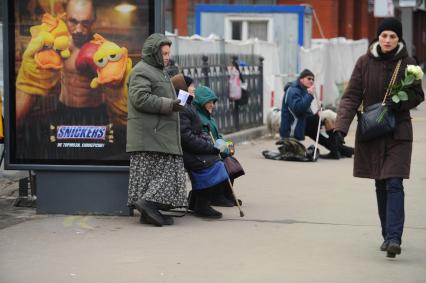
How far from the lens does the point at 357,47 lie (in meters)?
30.9

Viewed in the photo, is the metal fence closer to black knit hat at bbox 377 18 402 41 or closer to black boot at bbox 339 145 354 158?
black boot at bbox 339 145 354 158

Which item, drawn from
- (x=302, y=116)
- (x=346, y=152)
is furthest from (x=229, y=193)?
(x=346, y=152)

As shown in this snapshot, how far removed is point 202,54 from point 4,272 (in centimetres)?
1006

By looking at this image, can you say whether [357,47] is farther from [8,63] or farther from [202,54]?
[8,63]

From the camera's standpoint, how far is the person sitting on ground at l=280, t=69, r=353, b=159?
14.6 meters

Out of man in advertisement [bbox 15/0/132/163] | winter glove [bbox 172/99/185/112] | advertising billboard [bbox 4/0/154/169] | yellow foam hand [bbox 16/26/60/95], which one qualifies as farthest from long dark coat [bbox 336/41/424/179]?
yellow foam hand [bbox 16/26/60/95]

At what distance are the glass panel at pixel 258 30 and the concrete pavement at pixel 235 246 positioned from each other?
13.9 m

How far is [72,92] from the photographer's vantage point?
950cm

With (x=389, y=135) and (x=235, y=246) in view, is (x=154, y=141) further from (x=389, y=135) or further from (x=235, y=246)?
(x=389, y=135)

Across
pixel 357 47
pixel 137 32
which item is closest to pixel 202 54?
pixel 137 32

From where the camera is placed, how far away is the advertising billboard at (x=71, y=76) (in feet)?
30.8

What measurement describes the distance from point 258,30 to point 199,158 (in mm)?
15819

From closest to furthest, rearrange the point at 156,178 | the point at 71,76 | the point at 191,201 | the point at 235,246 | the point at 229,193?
the point at 235,246 < the point at 156,178 < the point at 71,76 < the point at 191,201 < the point at 229,193

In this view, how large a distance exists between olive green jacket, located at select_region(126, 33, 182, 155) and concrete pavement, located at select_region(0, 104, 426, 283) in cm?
75
